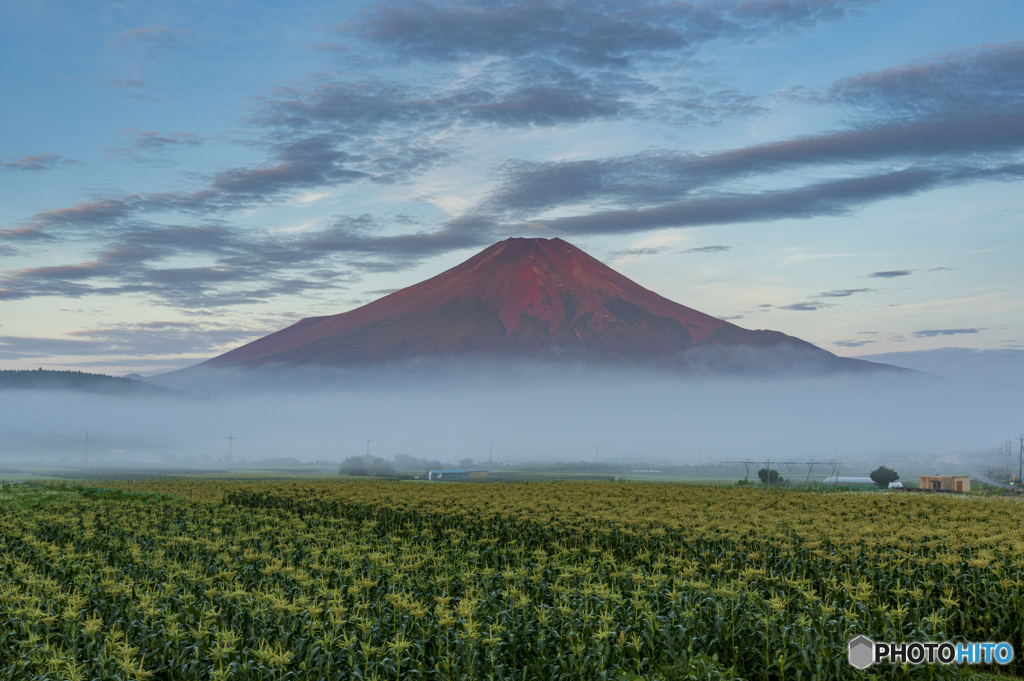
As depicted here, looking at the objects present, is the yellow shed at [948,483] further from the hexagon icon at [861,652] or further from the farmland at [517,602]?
the hexagon icon at [861,652]

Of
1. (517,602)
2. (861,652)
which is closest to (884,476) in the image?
(861,652)

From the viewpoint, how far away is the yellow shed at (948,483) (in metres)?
82.6

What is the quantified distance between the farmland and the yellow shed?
199ft

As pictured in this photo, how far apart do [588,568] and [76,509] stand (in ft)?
108

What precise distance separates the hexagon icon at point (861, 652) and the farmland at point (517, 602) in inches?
7.4

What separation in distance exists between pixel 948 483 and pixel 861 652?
275ft

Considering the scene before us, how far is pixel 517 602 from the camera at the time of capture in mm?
15508

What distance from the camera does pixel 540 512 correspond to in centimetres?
3297

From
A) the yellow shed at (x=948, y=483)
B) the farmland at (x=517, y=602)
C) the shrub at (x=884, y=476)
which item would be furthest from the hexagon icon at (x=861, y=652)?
the shrub at (x=884, y=476)

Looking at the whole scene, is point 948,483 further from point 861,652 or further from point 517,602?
point 517,602

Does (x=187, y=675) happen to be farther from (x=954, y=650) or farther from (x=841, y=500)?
(x=841, y=500)

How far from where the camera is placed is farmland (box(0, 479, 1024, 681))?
13.8 m

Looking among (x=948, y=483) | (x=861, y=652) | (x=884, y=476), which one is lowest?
(x=884, y=476)

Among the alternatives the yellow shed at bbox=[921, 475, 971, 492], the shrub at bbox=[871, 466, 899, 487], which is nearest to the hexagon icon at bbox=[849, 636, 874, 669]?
the yellow shed at bbox=[921, 475, 971, 492]
